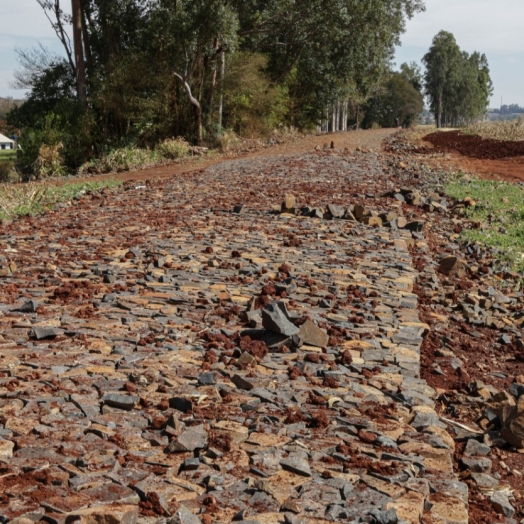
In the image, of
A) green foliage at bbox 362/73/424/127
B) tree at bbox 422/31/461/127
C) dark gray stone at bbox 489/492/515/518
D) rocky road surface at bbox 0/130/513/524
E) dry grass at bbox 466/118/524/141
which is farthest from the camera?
tree at bbox 422/31/461/127

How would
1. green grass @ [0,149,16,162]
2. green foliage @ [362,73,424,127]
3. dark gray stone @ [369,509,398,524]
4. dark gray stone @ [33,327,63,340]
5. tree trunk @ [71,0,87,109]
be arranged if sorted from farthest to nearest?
1. green foliage @ [362,73,424,127]
2. green grass @ [0,149,16,162]
3. tree trunk @ [71,0,87,109]
4. dark gray stone @ [33,327,63,340]
5. dark gray stone @ [369,509,398,524]

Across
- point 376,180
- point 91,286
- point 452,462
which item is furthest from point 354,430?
point 376,180

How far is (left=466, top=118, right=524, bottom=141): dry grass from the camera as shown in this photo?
3069 cm

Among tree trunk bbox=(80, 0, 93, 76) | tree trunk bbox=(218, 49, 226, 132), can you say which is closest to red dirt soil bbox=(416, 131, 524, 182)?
tree trunk bbox=(218, 49, 226, 132)

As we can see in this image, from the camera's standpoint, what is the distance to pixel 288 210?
10586 millimetres

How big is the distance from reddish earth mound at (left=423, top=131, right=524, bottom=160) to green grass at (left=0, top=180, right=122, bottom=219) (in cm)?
1314

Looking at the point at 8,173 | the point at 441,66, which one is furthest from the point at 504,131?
the point at 441,66

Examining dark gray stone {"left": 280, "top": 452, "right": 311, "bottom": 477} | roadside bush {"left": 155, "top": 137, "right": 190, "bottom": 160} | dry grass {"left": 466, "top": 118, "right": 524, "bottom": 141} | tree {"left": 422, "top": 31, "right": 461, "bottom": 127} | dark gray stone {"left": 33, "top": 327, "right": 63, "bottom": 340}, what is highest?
tree {"left": 422, "top": 31, "right": 461, "bottom": 127}

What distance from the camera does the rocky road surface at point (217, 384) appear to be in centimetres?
322

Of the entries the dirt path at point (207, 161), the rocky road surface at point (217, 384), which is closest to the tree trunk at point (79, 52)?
the dirt path at point (207, 161)

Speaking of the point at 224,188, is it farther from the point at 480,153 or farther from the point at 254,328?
the point at 480,153

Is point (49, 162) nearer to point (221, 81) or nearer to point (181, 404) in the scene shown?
point (221, 81)

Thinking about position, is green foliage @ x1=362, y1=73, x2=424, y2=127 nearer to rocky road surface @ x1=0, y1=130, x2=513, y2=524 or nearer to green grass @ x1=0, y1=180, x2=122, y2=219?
green grass @ x1=0, y1=180, x2=122, y2=219

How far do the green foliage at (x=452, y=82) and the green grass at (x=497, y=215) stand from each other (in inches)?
2576
